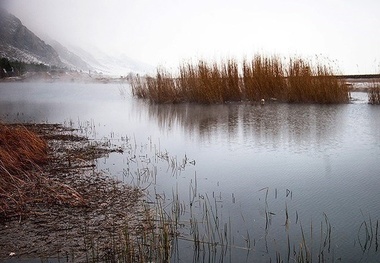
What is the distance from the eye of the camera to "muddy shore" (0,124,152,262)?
199cm

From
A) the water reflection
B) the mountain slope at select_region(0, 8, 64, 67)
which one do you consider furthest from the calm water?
the mountain slope at select_region(0, 8, 64, 67)

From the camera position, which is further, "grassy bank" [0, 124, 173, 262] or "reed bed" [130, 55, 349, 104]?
"reed bed" [130, 55, 349, 104]

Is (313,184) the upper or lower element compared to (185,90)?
lower

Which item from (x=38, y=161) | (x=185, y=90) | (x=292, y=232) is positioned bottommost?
(x=292, y=232)

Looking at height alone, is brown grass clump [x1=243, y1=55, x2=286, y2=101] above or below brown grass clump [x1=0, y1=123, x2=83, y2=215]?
above

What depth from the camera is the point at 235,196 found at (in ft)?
9.64

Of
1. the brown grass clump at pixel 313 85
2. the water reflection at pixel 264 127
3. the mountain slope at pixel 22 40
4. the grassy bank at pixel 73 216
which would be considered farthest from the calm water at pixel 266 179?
the mountain slope at pixel 22 40

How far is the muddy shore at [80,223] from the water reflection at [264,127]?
Result: 2562 mm

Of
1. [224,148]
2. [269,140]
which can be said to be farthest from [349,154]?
[224,148]

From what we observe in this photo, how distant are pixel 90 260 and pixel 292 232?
122cm

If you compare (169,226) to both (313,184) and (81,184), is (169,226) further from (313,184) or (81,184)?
(313,184)

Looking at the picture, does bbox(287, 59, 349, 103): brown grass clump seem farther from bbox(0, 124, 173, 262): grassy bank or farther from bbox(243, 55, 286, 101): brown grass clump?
bbox(0, 124, 173, 262): grassy bank

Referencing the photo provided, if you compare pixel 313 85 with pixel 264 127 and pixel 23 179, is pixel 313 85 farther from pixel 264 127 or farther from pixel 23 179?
pixel 23 179

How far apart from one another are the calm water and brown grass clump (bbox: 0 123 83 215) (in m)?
0.68
